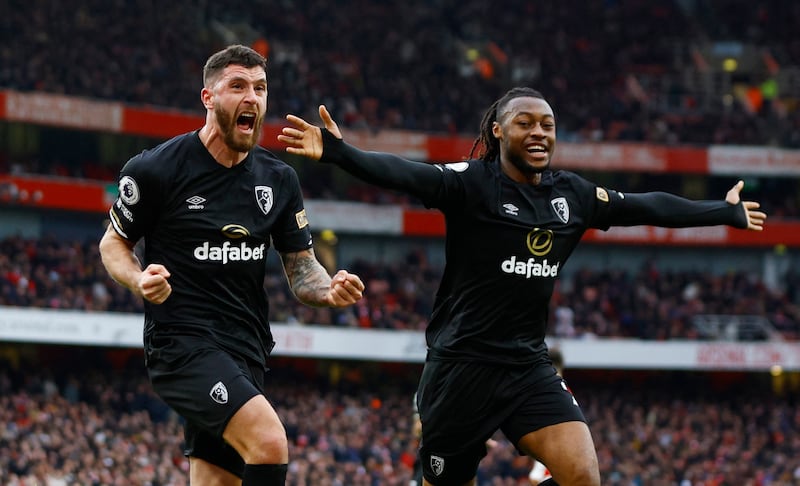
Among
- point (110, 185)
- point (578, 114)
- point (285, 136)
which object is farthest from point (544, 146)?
point (578, 114)

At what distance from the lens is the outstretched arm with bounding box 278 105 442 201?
273 inches

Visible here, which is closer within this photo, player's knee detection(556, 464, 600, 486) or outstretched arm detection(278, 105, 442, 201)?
outstretched arm detection(278, 105, 442, 201)

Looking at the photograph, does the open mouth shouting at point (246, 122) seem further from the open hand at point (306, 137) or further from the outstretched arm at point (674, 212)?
the outstretched arm at point (674, 212)

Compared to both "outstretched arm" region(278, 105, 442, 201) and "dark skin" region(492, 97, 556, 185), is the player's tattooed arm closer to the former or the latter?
"outstretched arm" region(278, 105, 442, 201)

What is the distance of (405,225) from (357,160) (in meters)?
32.0

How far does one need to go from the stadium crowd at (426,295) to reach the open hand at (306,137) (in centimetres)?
2264

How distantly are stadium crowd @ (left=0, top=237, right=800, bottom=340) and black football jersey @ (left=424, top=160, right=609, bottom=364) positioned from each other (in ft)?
72.8

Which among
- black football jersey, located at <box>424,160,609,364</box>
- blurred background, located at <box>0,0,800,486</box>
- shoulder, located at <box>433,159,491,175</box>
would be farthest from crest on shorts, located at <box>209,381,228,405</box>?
blurred background, located at <box>0,0,800,486</box>

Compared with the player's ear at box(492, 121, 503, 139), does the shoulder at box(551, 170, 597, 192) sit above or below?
below

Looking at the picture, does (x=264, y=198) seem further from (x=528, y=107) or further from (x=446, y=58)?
(x=446, y=58)

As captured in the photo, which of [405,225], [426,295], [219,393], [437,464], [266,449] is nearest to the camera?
[266,449]

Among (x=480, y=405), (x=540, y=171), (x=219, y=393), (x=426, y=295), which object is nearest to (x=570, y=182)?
(x=540, y=171)

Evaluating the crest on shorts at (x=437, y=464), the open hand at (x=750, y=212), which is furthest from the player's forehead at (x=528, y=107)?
the crest on shorts at (x=437, y=464)

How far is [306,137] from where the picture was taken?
702cm
